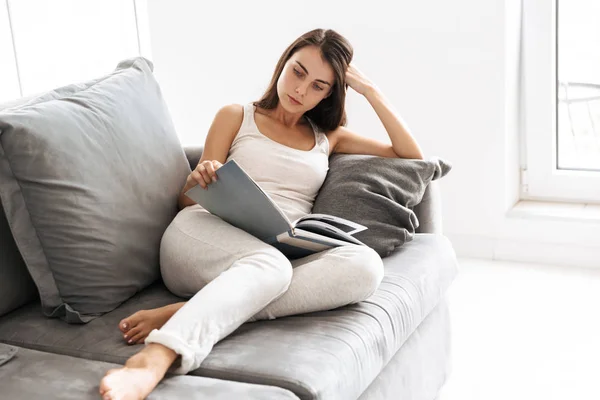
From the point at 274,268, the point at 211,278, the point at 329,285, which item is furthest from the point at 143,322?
the point at 329,285

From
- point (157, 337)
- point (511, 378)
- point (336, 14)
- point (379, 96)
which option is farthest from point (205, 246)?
point (336, 14)

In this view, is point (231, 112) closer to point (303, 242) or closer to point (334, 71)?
point (334, 71)

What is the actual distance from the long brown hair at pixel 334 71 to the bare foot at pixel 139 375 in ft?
3.34

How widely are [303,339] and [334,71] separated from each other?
35.0 inches

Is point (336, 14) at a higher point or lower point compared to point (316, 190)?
higher

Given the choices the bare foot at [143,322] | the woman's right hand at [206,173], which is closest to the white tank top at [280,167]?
the woman's right hand at [206,173]

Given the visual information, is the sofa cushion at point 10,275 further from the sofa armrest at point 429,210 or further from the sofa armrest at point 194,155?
the sofa armrest at point 429,210

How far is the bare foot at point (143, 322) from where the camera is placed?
1.69 meters

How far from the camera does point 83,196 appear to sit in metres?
1.82

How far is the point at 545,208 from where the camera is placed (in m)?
3.37

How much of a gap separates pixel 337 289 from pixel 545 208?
1.84 m

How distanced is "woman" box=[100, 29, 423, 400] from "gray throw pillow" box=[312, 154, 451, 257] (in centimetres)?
7

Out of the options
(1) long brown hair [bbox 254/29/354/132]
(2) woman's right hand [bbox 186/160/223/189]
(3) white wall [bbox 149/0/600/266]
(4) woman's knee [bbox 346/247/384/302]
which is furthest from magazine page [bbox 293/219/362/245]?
(3) white wall [bbox 149/0/600/266]

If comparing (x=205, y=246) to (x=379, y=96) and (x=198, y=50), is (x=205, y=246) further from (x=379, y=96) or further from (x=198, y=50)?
(x=198, y=50)
